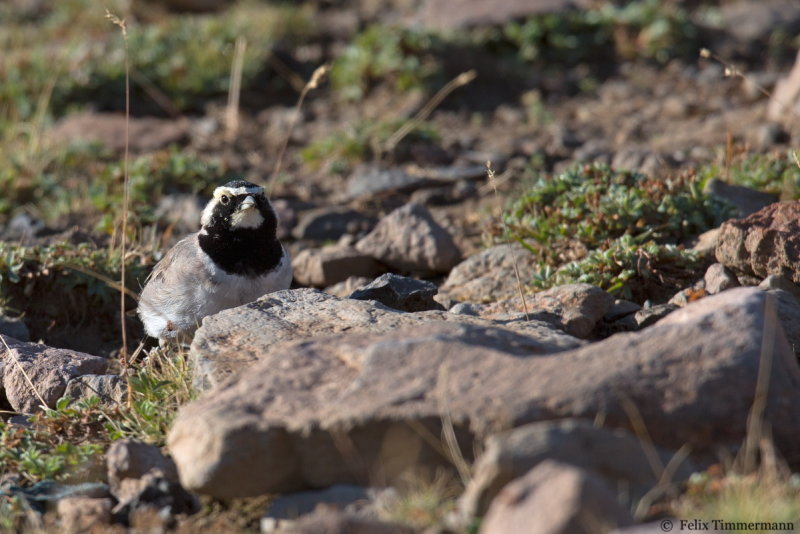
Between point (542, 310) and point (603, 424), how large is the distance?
186 centimetres

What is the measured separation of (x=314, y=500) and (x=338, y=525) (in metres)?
0.53

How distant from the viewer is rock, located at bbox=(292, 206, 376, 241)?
28.0ft

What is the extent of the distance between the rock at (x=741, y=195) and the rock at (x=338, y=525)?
14.7ft

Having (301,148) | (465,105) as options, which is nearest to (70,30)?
(301,148)

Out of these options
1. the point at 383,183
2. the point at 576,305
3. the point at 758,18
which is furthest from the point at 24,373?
the point at 758,18

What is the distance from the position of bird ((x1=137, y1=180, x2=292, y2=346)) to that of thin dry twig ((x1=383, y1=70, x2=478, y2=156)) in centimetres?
323

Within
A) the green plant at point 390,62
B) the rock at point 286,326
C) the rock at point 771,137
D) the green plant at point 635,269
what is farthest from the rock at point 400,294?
the green plant at point 390,62

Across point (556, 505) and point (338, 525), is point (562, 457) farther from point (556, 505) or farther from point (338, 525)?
point (338, 525)

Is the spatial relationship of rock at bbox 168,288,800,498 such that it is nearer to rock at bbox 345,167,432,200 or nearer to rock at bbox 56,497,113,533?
rock at bbox 56,497,113,533

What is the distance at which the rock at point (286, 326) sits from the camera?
472 centimetres

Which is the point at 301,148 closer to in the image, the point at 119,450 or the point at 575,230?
the point at 575,230

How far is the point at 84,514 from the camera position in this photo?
4133 millimetres

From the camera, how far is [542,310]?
5.57 m

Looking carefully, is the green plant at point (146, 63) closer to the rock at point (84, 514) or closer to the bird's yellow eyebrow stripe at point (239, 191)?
the bird's yellow eyebrow stripe at point (239, 191)
